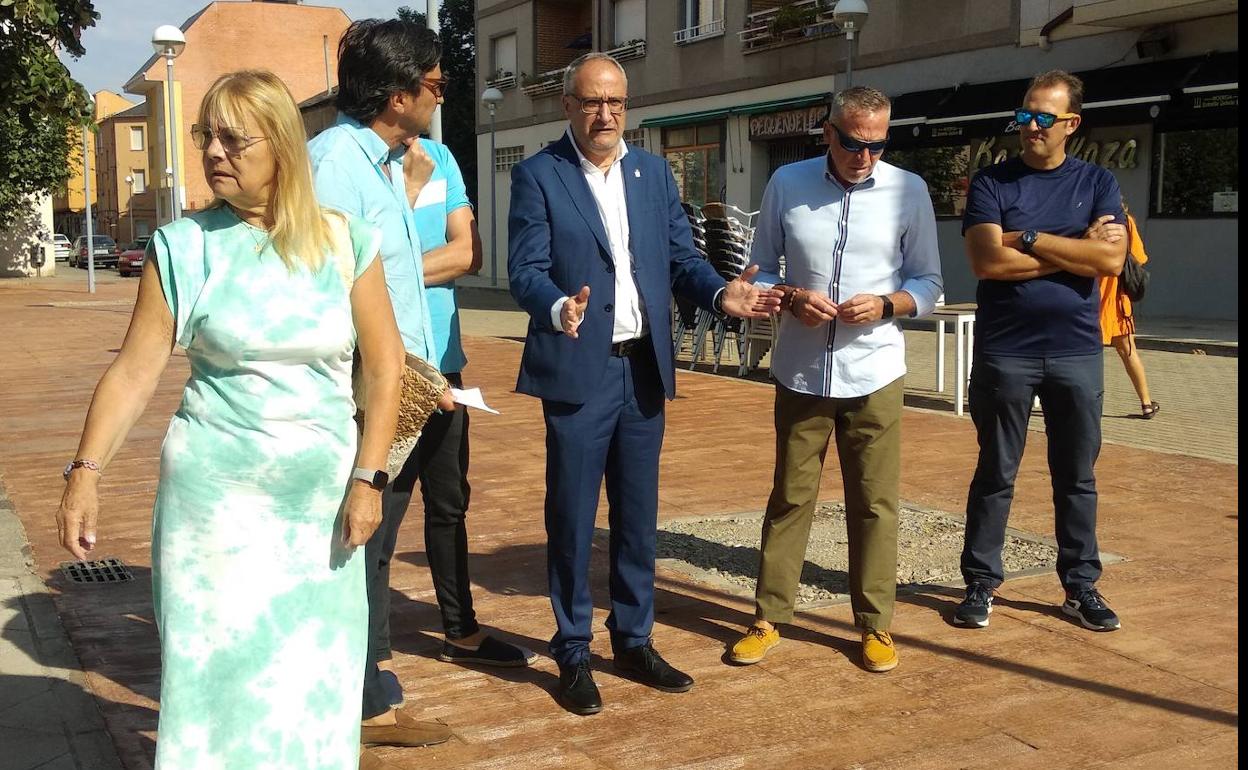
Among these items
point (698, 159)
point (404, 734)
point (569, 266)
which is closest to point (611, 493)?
point (569, 266)

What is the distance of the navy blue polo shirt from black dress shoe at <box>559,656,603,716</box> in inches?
78.8

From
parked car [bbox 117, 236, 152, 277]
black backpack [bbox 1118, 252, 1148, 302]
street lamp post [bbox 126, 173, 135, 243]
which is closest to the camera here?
black backpack [bbox 1118, 252, 1148, 302]

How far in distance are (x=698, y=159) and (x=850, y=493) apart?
87.0 feet

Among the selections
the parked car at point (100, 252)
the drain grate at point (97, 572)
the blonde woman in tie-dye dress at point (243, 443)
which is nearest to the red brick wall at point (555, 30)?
the parked car at point (100, 252)

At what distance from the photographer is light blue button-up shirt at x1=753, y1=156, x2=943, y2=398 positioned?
4641 mm

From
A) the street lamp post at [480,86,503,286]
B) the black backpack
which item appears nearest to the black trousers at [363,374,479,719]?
the black backpack

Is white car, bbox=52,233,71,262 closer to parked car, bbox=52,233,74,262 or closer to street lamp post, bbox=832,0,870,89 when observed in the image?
parked car, bbox=52,233,74,262

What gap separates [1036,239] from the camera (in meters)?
4.87

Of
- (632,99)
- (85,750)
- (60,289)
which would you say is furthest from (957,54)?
(60,289)

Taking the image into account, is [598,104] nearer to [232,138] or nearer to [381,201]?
[381,201]

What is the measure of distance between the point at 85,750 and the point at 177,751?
3.69 feet

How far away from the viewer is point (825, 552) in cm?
614

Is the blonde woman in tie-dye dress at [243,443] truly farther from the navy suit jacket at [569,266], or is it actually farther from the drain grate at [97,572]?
the drain grate at [97,572]

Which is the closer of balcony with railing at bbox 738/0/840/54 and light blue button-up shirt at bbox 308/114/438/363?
light blue button-up shirt at bbox 308/114/438/363
